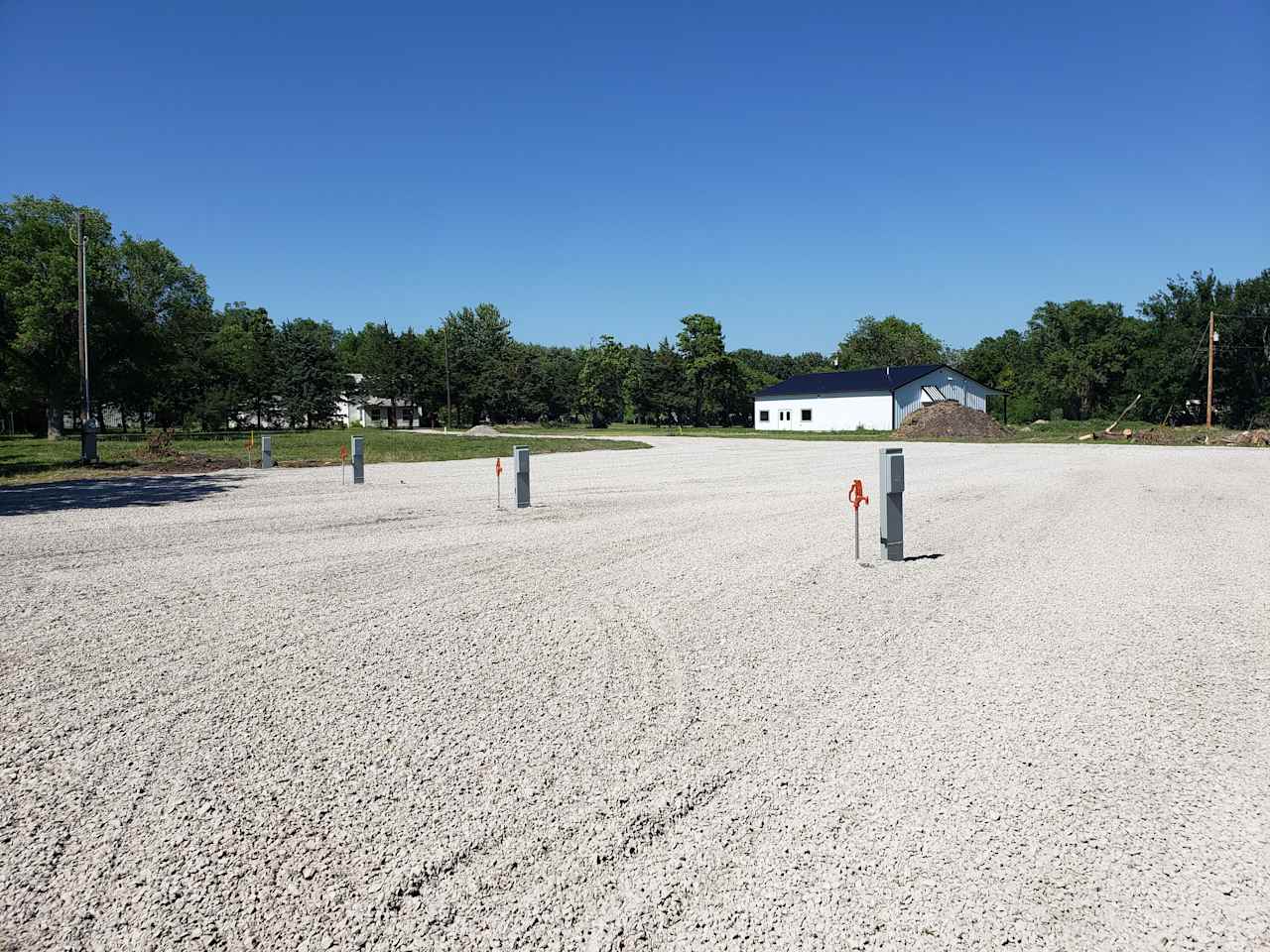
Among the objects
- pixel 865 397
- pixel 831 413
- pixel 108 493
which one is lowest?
pixel 108 493

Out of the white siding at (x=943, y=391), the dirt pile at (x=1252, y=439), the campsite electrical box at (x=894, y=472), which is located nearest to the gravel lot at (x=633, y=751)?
the campsite electrical box at (x=894, y=472)

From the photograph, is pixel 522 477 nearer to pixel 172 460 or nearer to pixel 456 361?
pixel 172 460

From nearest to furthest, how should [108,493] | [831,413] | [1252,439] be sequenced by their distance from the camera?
1. [108,493]
2. [1252,439]
3. [831,413]

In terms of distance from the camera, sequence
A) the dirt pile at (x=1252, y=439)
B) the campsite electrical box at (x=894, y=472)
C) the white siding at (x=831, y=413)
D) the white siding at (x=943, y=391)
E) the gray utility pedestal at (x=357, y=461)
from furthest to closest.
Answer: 1. the white siding at (x=831, y=413)
2. the white siding at (x=943, y=391)
3. the dirt pile at (x=1252, y=439)
4. the gray utility pedestal at (x=357, y=461)
5. the campsite electrical box at (x=894, y=472)

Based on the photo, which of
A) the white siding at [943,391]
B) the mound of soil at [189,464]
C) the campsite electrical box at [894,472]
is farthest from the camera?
the white siding at [943,391]

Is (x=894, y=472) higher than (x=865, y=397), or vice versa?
(x=865, y=397)

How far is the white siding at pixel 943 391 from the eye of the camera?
209ft

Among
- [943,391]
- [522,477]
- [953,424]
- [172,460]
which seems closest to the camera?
[522,477]

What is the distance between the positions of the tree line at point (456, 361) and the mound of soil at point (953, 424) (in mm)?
17293

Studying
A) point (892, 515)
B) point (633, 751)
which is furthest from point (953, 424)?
point (633, 751)

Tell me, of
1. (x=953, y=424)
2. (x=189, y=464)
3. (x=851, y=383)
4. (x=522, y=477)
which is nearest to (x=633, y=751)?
(x=522, y=477)

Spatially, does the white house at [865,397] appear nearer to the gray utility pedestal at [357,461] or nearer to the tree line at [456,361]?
the tree line at [456,361]

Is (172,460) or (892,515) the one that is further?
(172,460)

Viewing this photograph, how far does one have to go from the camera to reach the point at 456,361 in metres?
87.0
